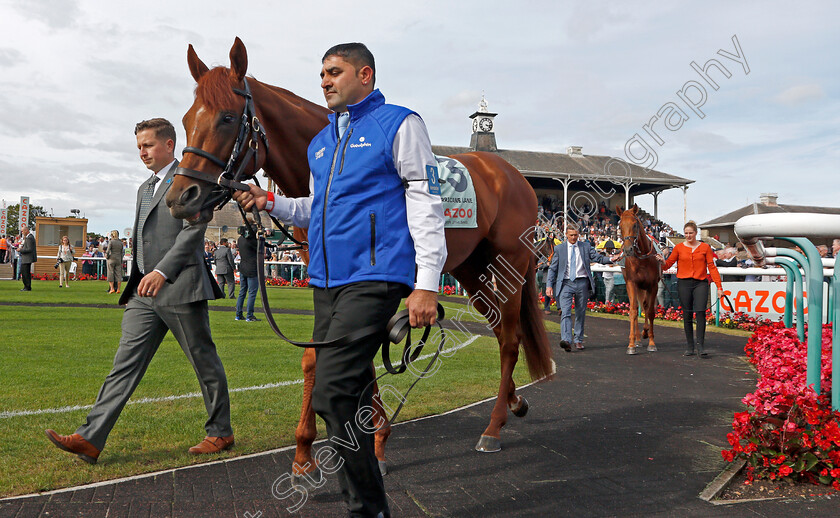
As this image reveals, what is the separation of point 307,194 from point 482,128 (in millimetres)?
48917

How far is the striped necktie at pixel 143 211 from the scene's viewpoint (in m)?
3.96

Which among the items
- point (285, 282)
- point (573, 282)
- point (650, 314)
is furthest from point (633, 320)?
point (285, 282)

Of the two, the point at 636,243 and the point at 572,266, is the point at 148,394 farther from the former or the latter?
the point at 636,243

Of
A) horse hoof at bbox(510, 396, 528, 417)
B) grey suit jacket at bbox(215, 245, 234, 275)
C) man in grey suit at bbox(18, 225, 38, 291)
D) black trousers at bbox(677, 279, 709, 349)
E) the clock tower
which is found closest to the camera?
horse hoof at bbox(510, 396, 528, 417)

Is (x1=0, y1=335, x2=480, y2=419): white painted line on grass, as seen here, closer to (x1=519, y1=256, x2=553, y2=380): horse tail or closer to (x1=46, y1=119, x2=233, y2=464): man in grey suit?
(x1=46, y1=119, x2=233, y2=464): man in grey suit

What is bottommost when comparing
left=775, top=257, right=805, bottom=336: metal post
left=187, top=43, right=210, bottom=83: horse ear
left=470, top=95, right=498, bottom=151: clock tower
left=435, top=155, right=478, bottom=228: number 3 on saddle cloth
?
left=775, top=257, right=805, bottom=336: metal post

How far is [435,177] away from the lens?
2.59 m

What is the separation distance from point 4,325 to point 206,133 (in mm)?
9158

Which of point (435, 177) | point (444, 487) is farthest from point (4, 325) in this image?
point (435, 177)

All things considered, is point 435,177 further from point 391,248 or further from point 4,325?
point 4,325

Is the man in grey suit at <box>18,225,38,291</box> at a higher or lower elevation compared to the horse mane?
lower

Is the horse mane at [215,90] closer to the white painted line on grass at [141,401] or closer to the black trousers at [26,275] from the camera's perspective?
the white painted line on grass at [141,401]

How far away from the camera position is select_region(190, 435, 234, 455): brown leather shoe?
3.81 m

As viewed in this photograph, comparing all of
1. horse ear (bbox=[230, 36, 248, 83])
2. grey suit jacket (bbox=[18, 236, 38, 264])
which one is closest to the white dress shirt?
horse ear (bbox=[230, 36, 248, 83])
